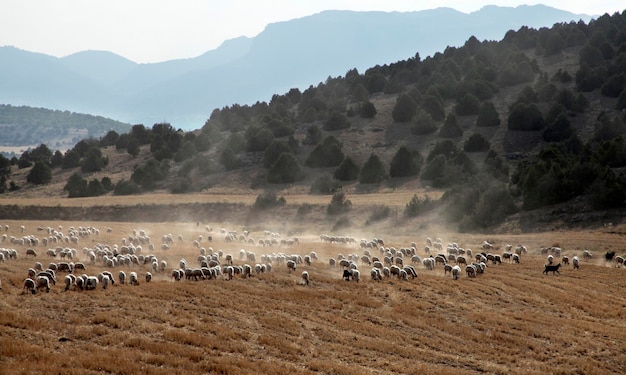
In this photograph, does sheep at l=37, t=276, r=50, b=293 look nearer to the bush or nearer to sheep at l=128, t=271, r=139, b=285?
sheep at l=128, t=271, r=139, b=285

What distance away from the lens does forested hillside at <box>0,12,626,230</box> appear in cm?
6531

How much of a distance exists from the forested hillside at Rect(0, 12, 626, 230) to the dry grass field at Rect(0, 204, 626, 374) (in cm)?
2923

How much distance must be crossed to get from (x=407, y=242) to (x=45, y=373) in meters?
43.6

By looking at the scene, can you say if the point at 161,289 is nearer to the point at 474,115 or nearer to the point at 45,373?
the point at 45,373

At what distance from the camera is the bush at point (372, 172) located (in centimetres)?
8606

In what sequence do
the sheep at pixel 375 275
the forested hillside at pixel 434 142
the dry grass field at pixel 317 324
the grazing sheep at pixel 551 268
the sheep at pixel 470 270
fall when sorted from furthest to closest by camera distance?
the forested hillside at pixel 434 142 → the grazing sheep at pixel 551 268 → the sheep at pixel 470 270 → the sheep at pixel 375 275 → the dry grass field at pixel 317 324

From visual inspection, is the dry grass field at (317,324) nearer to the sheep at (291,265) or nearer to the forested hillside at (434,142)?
the sheep at (291,265)

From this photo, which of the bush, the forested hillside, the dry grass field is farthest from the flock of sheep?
the bush

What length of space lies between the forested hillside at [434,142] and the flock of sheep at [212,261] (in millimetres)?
18252

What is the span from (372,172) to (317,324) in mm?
63225

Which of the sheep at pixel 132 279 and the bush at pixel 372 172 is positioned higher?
the bush at pixel 372 172

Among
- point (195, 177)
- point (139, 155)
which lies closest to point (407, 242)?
point (195, 177)

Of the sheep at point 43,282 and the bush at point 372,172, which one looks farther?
the bush at point 372,172

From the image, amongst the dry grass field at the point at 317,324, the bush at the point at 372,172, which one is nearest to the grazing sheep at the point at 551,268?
the dry grass field at the point at 317,324
